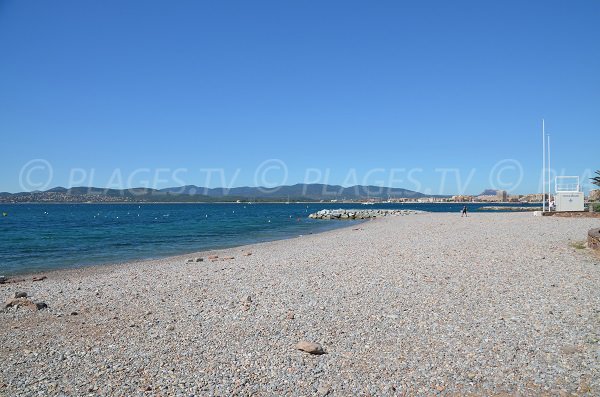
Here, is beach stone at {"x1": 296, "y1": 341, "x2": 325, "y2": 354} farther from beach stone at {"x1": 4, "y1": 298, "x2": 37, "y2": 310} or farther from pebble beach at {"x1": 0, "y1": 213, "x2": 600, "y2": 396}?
beach stone at {"x1": 4, "y1": 298, "x2": 37, "y2": 310}

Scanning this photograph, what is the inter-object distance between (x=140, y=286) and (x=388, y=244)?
11264 mm

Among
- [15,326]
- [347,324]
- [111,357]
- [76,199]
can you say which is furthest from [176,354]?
[76,199]

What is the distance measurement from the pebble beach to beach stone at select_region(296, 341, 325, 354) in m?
0.02

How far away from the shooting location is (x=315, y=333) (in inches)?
272

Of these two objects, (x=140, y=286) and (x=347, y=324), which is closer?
(x=347, y=324)

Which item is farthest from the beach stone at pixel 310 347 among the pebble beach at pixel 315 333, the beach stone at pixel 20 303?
the beach stone at pixel 20 303

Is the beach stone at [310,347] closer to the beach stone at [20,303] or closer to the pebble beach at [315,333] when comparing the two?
the pebble beach at [315,333]

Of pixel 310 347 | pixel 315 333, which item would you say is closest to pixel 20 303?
pixel 315 333

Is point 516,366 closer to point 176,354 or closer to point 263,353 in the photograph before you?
point 263,353

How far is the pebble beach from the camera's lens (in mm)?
5191

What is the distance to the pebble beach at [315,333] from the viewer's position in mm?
5191

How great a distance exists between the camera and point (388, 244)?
19.1 m

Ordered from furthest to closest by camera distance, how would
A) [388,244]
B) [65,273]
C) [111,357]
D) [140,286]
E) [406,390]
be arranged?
[388,244]
[65,273]
[140,286]
[111,357]
[406,390]

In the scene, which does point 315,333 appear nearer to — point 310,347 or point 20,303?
point 310,347
